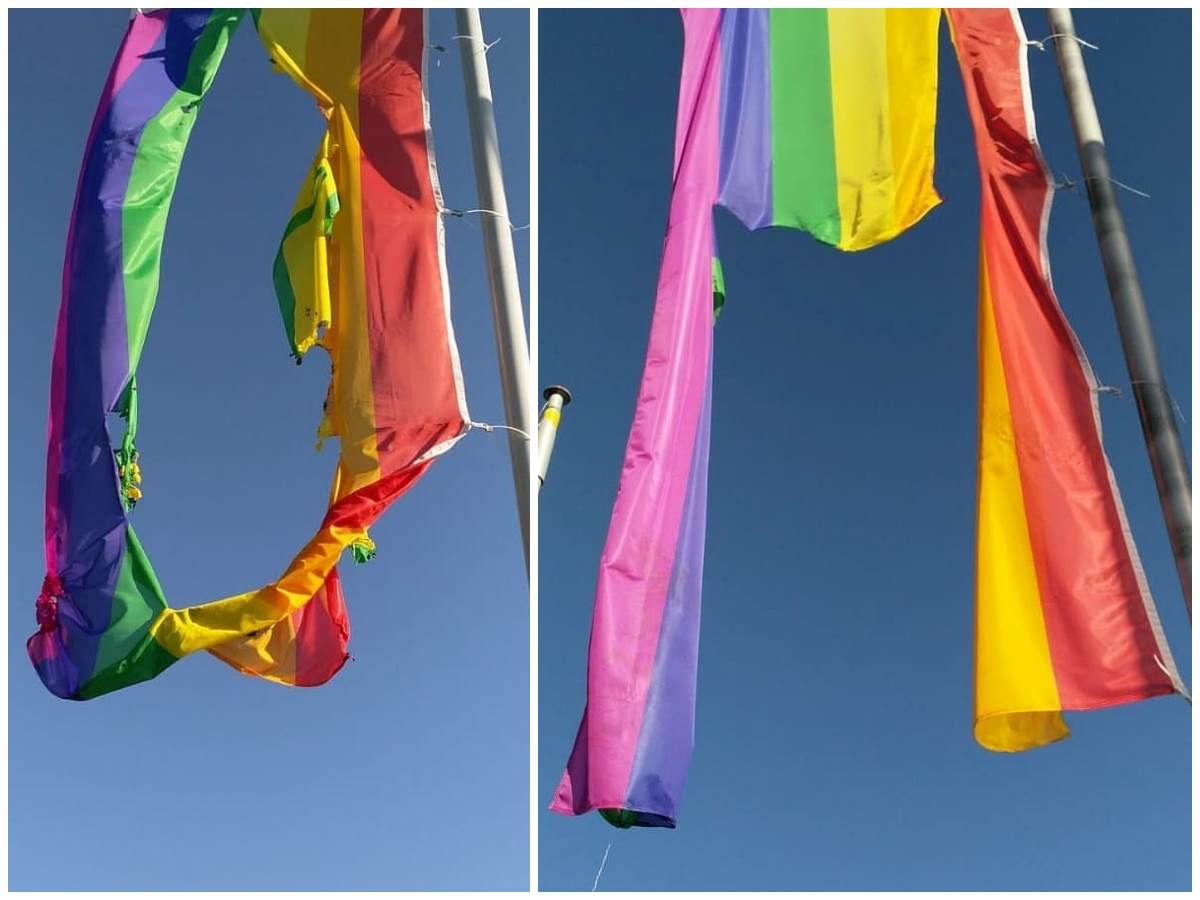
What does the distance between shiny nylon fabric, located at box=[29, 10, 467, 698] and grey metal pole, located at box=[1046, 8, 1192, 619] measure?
9.45 feet

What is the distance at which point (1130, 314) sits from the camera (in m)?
5.14

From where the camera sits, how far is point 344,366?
6828mm

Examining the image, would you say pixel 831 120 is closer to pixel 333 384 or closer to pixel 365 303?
pixel 365 303

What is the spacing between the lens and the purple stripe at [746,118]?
6977 millimetres

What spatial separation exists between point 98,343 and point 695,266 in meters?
3.41

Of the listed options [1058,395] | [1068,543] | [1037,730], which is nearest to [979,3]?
[1058,395]

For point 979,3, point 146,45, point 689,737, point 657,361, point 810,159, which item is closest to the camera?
point 689,737

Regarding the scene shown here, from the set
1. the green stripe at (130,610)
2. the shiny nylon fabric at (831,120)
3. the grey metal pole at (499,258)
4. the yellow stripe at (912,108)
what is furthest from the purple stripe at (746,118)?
the green stripe at (130,610)

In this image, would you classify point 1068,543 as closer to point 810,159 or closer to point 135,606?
point 810,159

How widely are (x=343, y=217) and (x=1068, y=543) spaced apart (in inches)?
158

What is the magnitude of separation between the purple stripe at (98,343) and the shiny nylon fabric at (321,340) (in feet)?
0.04

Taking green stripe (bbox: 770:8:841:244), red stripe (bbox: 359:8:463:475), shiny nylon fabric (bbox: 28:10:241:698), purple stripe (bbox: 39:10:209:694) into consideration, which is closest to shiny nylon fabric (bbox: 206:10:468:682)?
red stripe (bbox: 359:8:463:475)

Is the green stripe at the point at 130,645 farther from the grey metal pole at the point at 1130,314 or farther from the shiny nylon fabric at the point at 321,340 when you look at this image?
the grey metal pole at the point at 1130,314

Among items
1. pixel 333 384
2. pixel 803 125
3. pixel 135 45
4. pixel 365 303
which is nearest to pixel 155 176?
pixel 135 45
